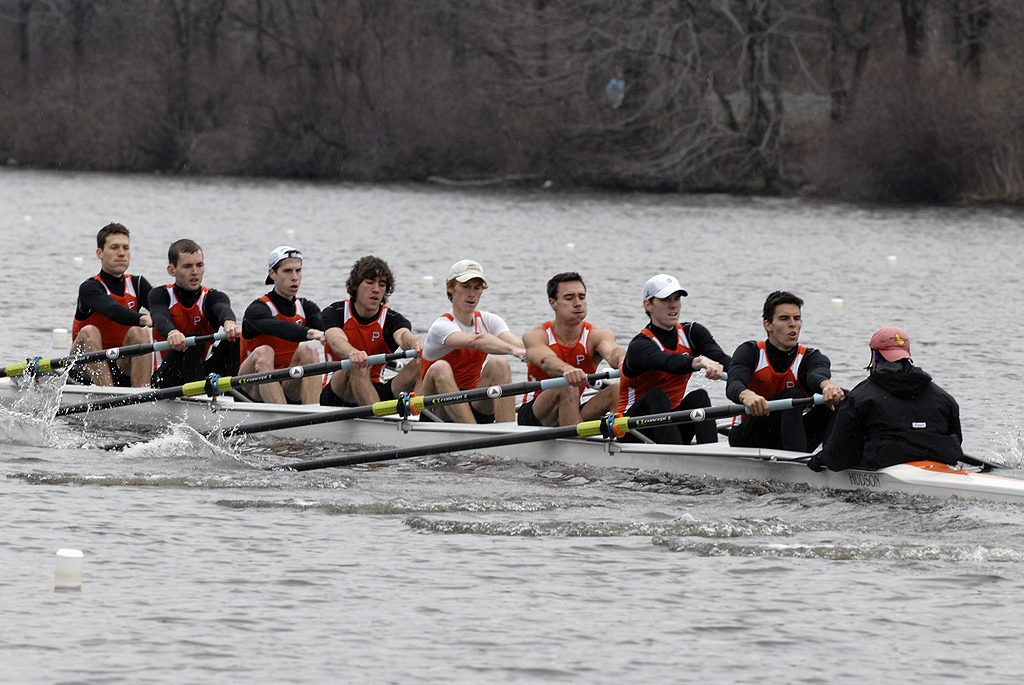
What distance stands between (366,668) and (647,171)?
1340 inches

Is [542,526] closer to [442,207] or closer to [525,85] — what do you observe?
[442,207]

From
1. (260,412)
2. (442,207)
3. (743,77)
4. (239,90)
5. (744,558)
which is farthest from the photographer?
(239,90)

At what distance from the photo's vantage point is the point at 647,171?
3978cm

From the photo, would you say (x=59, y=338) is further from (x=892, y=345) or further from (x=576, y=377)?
(x=892, y=345)

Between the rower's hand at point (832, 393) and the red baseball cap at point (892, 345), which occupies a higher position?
the red baseball cap at point (892, 345)

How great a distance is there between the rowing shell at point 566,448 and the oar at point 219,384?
0.22 meters

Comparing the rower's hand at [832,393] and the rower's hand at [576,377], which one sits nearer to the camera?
the rower's hand at [832,393]

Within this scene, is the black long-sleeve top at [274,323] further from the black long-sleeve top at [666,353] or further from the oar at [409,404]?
the black long-sleeve top at [666,353]

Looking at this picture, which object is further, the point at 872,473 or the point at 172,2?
the point at 172,2

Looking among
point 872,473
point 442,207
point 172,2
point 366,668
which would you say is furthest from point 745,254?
point 172,2

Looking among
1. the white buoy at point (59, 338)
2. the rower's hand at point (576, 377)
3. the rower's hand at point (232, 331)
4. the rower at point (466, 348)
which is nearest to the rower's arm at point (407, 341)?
the rower at point (466, 348)

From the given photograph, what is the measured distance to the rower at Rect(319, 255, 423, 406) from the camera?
35.4ft

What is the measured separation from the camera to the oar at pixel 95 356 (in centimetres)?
1126

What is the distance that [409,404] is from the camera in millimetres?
10172
